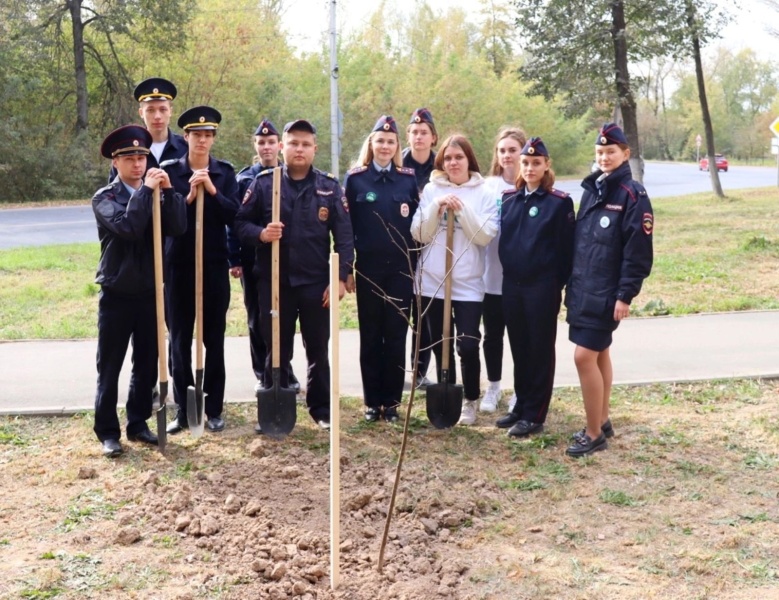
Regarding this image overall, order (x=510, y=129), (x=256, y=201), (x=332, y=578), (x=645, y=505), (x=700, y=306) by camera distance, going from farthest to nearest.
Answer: (x=700, y=306) → (x=510, y=129) → (x=256, y=201) → (x=645, y=505) → (x=332, y=578)

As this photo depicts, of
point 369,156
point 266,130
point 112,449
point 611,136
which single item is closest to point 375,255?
point 369,156

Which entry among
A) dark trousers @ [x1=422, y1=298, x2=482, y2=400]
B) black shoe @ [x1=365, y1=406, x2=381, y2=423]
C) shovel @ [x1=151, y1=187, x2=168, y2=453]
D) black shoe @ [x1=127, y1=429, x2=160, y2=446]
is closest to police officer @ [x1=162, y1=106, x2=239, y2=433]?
black shoe @ [x1=127, y1=429, x2=160, y2=446]

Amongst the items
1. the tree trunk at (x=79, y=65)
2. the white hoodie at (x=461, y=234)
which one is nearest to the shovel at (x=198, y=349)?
the white hoodie at (x=461, y=234)

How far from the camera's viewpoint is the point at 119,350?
5250 millimetres

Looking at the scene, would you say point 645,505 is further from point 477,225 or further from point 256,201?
point 256,201

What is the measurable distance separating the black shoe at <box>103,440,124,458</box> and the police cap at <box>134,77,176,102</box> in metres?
2.13

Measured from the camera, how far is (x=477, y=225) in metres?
5.49

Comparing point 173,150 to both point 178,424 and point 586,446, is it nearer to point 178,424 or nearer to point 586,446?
point 178,424

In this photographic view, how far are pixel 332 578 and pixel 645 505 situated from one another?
178cm

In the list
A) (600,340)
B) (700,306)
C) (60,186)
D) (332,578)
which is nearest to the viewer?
(332,578)

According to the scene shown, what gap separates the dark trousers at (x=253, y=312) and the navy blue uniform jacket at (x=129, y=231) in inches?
36.1

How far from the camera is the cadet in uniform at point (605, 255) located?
15.8 feet

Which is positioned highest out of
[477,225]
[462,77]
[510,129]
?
[462,77]

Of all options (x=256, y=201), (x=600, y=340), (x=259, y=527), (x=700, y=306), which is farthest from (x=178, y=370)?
(x=700, y=306)
